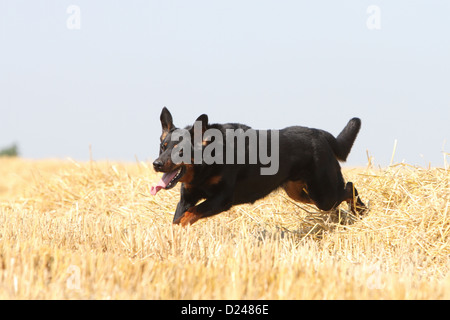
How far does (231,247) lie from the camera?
419 centimetres

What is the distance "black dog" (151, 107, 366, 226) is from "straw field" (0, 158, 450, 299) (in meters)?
0.31

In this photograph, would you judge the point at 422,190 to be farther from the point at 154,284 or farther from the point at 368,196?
the point at 154,284

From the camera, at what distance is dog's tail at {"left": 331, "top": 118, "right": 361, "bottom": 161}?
20.9ft

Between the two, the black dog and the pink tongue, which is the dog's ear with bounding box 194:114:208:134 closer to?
the black dog

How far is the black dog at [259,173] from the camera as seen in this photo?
5055 millimetres

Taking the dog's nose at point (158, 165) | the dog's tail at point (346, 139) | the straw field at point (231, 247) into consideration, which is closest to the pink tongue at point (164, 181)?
the dog's nose at point (158, 165)

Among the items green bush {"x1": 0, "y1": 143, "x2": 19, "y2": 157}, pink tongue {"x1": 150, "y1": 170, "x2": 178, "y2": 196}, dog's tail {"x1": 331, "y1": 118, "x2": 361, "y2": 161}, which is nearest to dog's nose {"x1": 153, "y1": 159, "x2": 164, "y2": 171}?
pink tongue {"x1": 150, "y1": 170, "x2": 178, "y2": 196}

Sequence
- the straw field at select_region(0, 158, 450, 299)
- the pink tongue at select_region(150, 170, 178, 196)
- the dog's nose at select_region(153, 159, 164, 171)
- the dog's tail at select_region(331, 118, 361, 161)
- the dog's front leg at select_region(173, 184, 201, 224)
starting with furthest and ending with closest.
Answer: the dog's tail at select_region(331, 118, 361, 161) < the dog's front leg at select_region(173, 184, 201, 224) < the pink tongue at select_region(150, 170, 178, 196) < the dog's nose at select_region(153, 159, 164, 171) < the straw field at select_region(0, 158, 450, 299)

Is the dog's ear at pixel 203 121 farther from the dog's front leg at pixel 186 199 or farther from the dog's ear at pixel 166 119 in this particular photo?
the dog's front leg at pixel 186 199

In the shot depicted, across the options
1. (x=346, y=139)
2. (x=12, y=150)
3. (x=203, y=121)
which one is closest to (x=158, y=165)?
(x=203, y=121)

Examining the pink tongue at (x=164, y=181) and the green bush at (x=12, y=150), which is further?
the green bush at (x=12, y=150)
